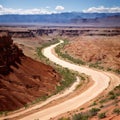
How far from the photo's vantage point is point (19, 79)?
5212cm

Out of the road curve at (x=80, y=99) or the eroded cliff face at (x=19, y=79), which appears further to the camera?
the eroded cliff face at (x=19, y=79)

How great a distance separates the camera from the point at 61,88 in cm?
5566

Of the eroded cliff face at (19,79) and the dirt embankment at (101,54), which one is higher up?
the eroded cliff face at (19,79)

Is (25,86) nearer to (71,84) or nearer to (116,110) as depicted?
(71,84)

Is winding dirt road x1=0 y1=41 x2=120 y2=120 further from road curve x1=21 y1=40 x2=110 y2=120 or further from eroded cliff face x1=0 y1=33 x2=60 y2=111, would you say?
eroded cliff face x1=0 y1=33 x2=60 y2=111

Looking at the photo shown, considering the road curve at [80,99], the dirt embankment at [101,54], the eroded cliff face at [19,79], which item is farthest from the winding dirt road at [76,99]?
the dirt embankment at [101,54]

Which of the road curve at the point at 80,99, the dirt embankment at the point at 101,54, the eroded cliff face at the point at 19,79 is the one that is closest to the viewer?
the road curve at the point at 80,99

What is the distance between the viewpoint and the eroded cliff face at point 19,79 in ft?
145

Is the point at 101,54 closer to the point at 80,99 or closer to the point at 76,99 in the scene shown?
the point at 80,99

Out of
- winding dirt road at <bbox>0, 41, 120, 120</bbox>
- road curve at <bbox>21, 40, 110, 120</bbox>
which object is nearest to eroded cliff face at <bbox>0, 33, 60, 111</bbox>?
winding dirt road at <bbox>0, 41, 120, 120</bbox>

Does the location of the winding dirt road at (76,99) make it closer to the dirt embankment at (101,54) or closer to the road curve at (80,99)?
the road curve at (80,99)

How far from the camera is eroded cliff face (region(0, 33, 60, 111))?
145ft

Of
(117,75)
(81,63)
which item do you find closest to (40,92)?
(117,75)

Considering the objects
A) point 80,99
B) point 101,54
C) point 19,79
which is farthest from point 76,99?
point 101,54
